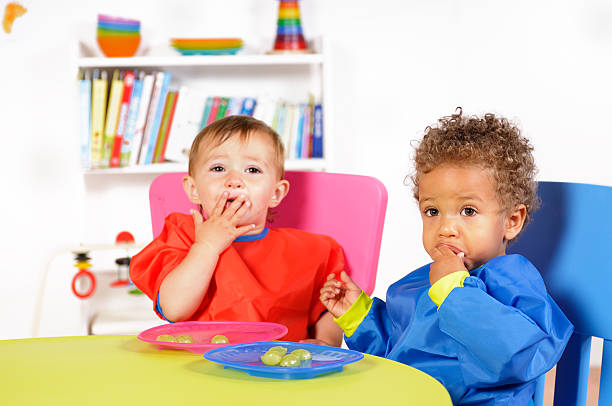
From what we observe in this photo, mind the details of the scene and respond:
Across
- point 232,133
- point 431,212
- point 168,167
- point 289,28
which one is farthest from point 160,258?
point 289,28

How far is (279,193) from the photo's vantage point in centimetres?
148

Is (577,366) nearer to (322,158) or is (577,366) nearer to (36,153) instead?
(322,158)

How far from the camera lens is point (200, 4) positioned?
2861 mm

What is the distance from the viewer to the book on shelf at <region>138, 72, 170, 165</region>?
2.59m

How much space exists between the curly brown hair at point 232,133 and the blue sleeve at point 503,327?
56 cm

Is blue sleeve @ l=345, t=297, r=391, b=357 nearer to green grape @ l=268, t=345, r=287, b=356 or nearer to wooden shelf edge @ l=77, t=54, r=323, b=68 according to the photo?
green grape @ l=268, t=345, r=287, b=356

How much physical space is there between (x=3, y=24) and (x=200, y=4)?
77 cm

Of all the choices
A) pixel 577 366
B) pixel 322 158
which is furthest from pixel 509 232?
pixel 322 158

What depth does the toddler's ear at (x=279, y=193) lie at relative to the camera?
1.46 m

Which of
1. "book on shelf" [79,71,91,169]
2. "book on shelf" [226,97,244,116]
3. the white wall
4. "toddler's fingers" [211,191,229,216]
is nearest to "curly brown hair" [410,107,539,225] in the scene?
"toddler's fingers" [211,191,229,216]

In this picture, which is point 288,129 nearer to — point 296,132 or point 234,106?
point 296,132

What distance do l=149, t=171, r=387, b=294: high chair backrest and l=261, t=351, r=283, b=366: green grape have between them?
63 centimetres

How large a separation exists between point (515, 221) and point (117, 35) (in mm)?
1896

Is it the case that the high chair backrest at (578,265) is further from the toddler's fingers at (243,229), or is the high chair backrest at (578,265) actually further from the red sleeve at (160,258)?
the red sleeve at (160,258)
